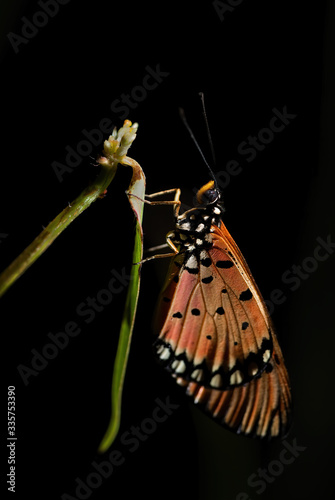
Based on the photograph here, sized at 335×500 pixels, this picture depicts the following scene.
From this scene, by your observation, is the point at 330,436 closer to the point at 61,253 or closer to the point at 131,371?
the point at 131,371

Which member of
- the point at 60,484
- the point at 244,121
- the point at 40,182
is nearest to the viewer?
the point at 40,182

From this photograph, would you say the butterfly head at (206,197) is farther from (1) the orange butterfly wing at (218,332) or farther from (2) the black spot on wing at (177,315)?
(2) the black spot on wing at (177,315)

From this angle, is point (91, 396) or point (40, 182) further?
point (91, 396)

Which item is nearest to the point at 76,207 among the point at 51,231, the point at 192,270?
the point at 51,231

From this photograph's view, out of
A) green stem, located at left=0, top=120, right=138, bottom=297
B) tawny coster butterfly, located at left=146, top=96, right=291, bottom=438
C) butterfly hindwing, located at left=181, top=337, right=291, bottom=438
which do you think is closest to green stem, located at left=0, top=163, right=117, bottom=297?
green stem, located at left=0, top=120, right=138, bottom=297

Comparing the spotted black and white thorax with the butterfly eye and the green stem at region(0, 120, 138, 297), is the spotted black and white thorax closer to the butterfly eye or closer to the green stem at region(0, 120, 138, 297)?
the butterfly eye

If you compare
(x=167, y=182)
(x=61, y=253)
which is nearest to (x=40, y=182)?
(x=61, y=253)

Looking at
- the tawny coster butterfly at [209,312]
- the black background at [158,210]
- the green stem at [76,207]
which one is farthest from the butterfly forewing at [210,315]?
the green stem at [76,207]
